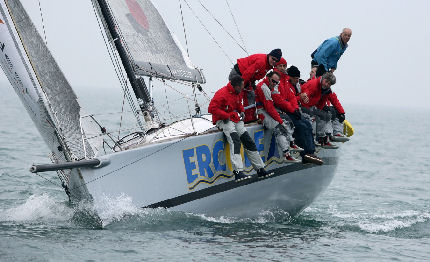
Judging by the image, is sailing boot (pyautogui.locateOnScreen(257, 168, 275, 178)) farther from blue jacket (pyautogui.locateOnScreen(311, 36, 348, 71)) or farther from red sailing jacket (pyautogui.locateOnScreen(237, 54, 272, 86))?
blue jacket (pyautogui.locateOnScreen(311, 36, 348, 71))

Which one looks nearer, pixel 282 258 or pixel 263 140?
pixel 282 258

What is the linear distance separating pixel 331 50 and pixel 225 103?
115 inches

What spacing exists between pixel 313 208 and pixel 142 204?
5.10m

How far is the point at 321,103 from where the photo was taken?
10602mm

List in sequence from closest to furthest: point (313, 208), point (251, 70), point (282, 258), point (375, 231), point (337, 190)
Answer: point (282, 258) < point (251, 70) < point (375, 231) < point (313, 208) < point (337, 190)

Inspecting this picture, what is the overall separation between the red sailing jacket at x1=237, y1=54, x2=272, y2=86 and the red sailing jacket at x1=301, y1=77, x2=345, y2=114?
95 centimetres

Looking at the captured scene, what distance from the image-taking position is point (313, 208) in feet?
43.0

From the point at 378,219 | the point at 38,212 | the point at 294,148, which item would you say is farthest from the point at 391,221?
the point at 38,212

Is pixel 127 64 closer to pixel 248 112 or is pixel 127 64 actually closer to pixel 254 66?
pixel 248 112

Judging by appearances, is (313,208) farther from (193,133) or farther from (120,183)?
(120,183)

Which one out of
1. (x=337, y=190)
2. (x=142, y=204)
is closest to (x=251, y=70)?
(x=142, y=204)

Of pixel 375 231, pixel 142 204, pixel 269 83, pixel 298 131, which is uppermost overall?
pixel 269 83

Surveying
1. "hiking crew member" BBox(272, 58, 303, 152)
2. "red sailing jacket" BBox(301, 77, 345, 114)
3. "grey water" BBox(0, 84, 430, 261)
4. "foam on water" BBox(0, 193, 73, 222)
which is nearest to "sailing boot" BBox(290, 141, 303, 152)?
"hiking crew member" BBox(272, 58, 303, 152)

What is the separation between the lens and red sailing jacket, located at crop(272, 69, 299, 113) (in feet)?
32.1
